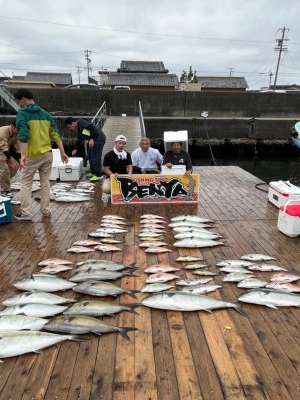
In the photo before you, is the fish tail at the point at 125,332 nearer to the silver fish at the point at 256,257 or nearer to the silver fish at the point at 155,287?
the silver fish at the point at 155,287

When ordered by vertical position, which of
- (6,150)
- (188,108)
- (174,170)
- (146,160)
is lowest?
(174,170)

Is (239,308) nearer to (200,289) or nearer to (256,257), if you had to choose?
(200,289)

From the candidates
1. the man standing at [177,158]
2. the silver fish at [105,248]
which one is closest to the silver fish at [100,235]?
the silver fish at [105,248]

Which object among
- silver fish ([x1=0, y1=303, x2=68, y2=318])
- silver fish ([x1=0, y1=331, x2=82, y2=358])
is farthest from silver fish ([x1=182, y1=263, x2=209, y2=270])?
silver fish ([x1=0, y1=331, x2=82, y2=358])

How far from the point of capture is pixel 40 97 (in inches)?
819

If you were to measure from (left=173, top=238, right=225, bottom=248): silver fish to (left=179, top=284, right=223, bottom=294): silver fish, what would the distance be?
1158 millimetres

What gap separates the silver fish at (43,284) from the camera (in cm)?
329

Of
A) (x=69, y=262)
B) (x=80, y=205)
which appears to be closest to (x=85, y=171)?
(x=80, y=205)

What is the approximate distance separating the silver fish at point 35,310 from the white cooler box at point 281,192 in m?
4.72

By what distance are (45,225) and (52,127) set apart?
69.4 inches

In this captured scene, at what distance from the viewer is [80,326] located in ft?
8.73

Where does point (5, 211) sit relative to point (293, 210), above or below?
below

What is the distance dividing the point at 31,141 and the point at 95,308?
3.31 meters

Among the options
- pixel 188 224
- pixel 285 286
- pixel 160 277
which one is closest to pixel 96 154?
pixel 188 224
